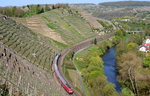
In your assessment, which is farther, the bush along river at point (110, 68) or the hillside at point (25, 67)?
the bush along river at point (110, 68)

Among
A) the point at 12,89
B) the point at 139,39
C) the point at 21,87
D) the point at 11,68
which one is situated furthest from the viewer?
the point at 139,39

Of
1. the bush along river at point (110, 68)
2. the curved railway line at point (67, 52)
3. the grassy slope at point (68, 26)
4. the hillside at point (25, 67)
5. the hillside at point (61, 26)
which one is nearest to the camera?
the hillside at point (25, 67)

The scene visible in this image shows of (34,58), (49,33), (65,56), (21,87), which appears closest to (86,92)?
(34,58)

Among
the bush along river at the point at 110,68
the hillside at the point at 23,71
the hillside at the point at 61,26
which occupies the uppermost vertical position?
the hillside at the point at 23,71

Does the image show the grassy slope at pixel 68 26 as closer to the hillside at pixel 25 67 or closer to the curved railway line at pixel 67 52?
the curved railway line at pixel 67 52

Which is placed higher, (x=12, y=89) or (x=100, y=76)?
(x=12, y=89)

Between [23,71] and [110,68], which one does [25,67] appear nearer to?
[23,71]

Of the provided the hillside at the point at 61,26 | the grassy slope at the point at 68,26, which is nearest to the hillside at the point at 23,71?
the hillside at the point at 61,26

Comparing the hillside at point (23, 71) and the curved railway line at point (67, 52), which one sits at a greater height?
the hillside at point (23, 71)

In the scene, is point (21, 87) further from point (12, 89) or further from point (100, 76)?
point (100, 76)
